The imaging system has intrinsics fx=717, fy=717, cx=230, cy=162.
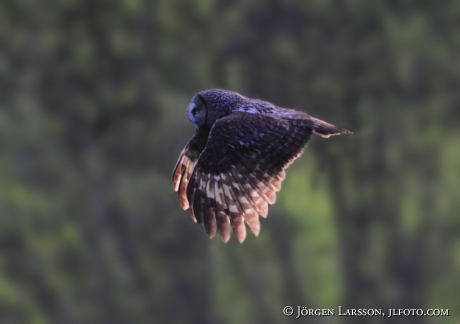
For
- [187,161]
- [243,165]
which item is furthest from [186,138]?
[243,165]

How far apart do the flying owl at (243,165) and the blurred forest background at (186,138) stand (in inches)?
178

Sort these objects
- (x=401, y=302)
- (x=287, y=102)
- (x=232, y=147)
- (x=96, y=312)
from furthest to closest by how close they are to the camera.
A: (x=96, y=312), (x=401, y=302), (x=287, y=102), (x=232, y=147)

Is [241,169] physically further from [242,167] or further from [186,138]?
[186,138]

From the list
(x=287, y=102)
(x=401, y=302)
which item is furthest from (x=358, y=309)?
(x=287, y=102)

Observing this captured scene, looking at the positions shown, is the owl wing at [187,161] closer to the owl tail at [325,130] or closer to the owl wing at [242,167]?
the owl wing at [242,167]

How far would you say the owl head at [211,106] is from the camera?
3.77m

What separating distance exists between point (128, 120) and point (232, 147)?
19.1 feet

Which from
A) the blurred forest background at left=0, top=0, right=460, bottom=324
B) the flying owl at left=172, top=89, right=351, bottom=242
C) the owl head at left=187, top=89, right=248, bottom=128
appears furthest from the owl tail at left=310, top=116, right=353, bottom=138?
the blurred forest background at left=0, top=0, right=460, bottom=324

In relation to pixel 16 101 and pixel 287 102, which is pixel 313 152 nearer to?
pixel 287 102

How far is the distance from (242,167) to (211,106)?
57 centimetres

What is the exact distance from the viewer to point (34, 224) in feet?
28.1

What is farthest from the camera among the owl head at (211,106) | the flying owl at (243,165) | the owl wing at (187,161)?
the owl wing at (187,161)

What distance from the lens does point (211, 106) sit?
3.83 metres

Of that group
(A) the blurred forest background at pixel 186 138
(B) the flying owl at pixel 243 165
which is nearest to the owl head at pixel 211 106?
(B) the flying owl at pixel 243 165
